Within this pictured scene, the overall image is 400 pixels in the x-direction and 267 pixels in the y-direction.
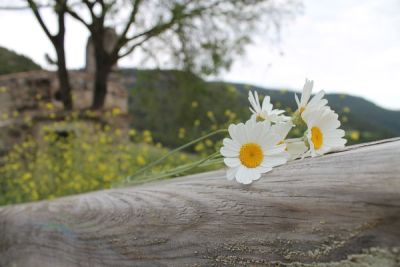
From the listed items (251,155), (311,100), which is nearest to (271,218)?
(251,155)

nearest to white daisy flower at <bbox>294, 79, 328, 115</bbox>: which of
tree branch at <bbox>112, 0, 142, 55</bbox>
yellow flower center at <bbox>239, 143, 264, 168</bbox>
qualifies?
yellow flower center at <bbox>239, 143, 264, 168</bbox>

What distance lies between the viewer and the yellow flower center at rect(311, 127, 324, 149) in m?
0.72

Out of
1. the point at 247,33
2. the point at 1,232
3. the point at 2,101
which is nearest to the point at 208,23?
the point at 247,33

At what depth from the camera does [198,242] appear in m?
0.70

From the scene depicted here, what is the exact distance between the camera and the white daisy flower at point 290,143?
2.43 ft

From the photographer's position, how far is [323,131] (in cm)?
76

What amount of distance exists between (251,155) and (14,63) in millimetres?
17169

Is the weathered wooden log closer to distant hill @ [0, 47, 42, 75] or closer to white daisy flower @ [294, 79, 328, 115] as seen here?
white daisy flower @ [294, 79, 328, 115]

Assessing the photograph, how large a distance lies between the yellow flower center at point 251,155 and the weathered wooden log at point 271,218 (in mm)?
41

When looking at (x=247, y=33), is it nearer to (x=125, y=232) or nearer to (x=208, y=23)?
(x=208, y=23)

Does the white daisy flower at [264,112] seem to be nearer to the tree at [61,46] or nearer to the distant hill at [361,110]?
the distant hill at [361,110]

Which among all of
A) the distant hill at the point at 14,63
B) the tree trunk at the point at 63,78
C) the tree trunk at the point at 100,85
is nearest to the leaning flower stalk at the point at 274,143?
the tree trunk at the point at 63,78

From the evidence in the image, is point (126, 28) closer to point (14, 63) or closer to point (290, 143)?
point (14, 63)

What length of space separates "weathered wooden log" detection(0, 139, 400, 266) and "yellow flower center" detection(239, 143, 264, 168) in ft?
0.13
